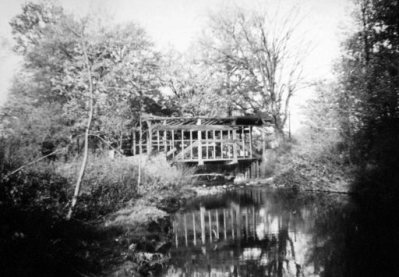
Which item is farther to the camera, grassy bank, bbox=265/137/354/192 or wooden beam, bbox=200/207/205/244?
grassy bank, bbox=265/137/354/192

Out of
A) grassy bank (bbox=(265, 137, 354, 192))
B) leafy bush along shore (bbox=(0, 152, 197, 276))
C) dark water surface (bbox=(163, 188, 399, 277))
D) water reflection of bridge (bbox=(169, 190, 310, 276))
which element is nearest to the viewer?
leafy bush along shore (bbox=(0, 152, 197, 276))

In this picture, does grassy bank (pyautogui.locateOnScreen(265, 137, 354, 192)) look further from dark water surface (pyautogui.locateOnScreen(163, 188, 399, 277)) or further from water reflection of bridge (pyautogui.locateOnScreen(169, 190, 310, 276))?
water reflection of bridge (pyautogui.locateOnScreen(169, 190, 310, 276))

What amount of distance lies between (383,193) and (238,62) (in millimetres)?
15819

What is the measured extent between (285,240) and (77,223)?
18.4 ft

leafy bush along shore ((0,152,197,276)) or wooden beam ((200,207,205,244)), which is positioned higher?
leafy bush along shore ((0,152,197,276))

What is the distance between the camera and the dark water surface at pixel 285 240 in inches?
243

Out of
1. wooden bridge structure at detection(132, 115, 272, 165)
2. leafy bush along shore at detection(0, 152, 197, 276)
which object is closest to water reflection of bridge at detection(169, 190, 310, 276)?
leafy bush along shore at detection(0, 152, 197, 276)

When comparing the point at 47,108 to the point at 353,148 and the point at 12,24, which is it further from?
the point at 353,148

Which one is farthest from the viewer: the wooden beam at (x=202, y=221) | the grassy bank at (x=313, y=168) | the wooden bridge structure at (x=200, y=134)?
the wooden bridge structure at (x=200, y=134)

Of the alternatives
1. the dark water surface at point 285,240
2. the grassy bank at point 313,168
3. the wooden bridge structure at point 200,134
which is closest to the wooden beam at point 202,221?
the dark water surface at point 285,240

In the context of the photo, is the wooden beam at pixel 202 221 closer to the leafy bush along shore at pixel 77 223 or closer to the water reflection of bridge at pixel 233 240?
the water reflection of bridge at pixel 233 240

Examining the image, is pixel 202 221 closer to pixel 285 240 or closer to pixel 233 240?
pixel 233 240

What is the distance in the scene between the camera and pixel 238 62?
24.2m

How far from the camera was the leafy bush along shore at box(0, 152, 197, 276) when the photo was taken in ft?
15.7
